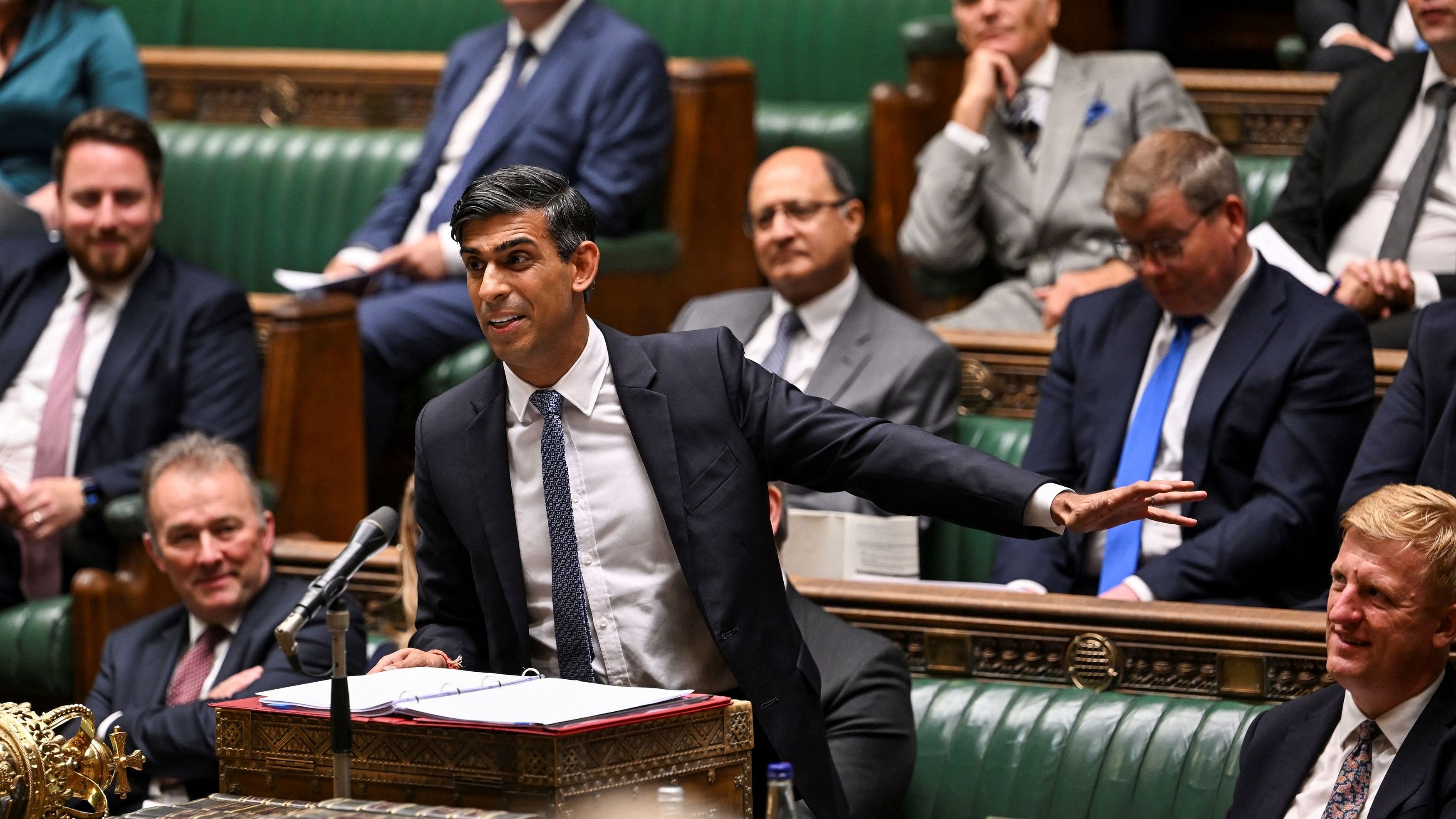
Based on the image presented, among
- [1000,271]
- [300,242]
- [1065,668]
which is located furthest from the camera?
[300,242]

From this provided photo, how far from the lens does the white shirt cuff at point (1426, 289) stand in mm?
3289

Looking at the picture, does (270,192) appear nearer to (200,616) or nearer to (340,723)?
(200,616)

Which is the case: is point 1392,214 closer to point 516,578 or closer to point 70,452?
point 516,578

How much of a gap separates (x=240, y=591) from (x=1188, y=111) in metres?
2.02

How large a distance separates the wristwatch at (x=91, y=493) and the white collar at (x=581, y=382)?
1.53m

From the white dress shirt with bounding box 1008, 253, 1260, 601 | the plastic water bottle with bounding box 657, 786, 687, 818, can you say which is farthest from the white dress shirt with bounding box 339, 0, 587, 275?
the plastic water bottle with bounding box 657, 786, 687, 818

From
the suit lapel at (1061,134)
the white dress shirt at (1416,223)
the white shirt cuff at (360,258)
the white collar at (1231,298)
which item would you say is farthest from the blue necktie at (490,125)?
the white collar at (1231,298)

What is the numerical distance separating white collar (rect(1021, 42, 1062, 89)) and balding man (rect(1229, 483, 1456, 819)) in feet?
6.14

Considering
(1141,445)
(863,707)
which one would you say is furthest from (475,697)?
(1141,445)

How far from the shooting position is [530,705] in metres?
1.76

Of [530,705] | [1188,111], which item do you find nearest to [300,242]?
[1188,111]

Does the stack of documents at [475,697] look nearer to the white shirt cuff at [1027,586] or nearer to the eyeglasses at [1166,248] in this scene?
the white shirt cuff at [1027,586]

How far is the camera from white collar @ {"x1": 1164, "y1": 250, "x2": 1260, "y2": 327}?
301 centimetres

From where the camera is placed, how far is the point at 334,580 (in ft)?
5.93
